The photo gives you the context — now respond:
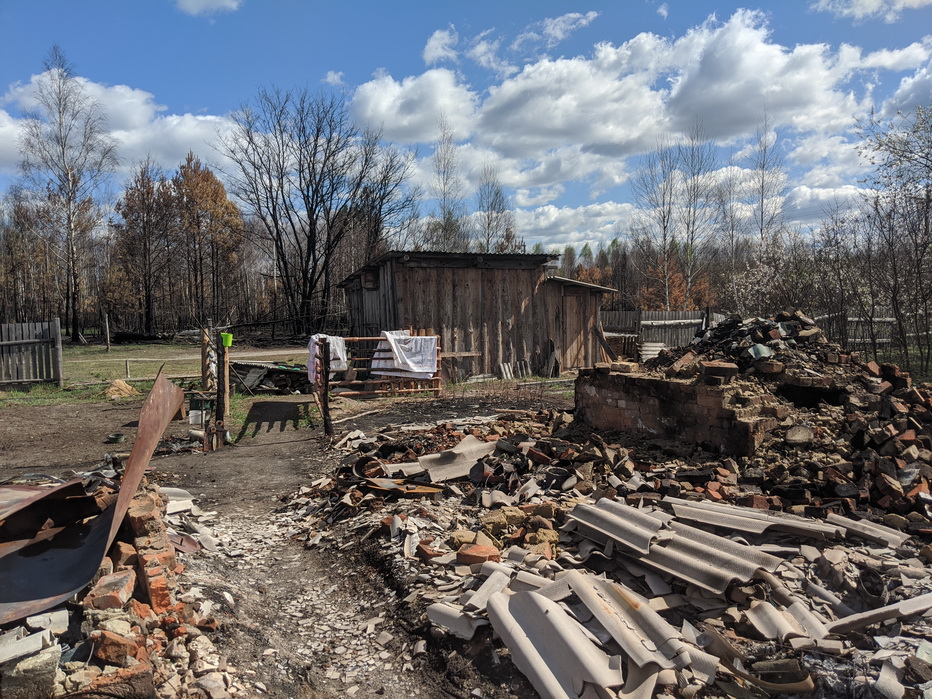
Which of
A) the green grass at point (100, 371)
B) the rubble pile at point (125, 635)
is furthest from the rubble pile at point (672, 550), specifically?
the green grass at point (100, 371)

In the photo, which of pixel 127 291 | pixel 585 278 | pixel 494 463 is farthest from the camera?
pixel 585 278

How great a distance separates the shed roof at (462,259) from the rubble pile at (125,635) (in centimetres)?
1123

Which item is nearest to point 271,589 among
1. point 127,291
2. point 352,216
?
point 352,216

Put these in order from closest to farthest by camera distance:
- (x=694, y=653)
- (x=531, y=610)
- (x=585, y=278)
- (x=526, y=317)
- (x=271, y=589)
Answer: (x=694, y=653), (x=531, y=610), (x=271, y=589), (x=526, y=317), (x=585, y=278)

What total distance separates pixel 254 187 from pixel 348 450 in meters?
32.8

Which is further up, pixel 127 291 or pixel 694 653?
pixel 127 291

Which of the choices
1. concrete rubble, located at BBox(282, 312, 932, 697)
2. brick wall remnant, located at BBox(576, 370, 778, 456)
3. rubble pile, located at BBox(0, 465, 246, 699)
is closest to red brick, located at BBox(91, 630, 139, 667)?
rubble pile, located at BBox(0, 465, 246, 699)

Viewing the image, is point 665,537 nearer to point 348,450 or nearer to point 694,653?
point 694,653

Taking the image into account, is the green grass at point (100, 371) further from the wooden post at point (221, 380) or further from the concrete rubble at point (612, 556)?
the concrete rubble at point (612, 556)

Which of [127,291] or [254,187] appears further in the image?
[127,291]

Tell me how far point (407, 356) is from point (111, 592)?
395 inches

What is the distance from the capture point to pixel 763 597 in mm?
3562

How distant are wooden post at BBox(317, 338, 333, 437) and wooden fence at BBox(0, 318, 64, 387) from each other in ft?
32.6

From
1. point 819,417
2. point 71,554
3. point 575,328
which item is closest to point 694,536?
point 819,417
